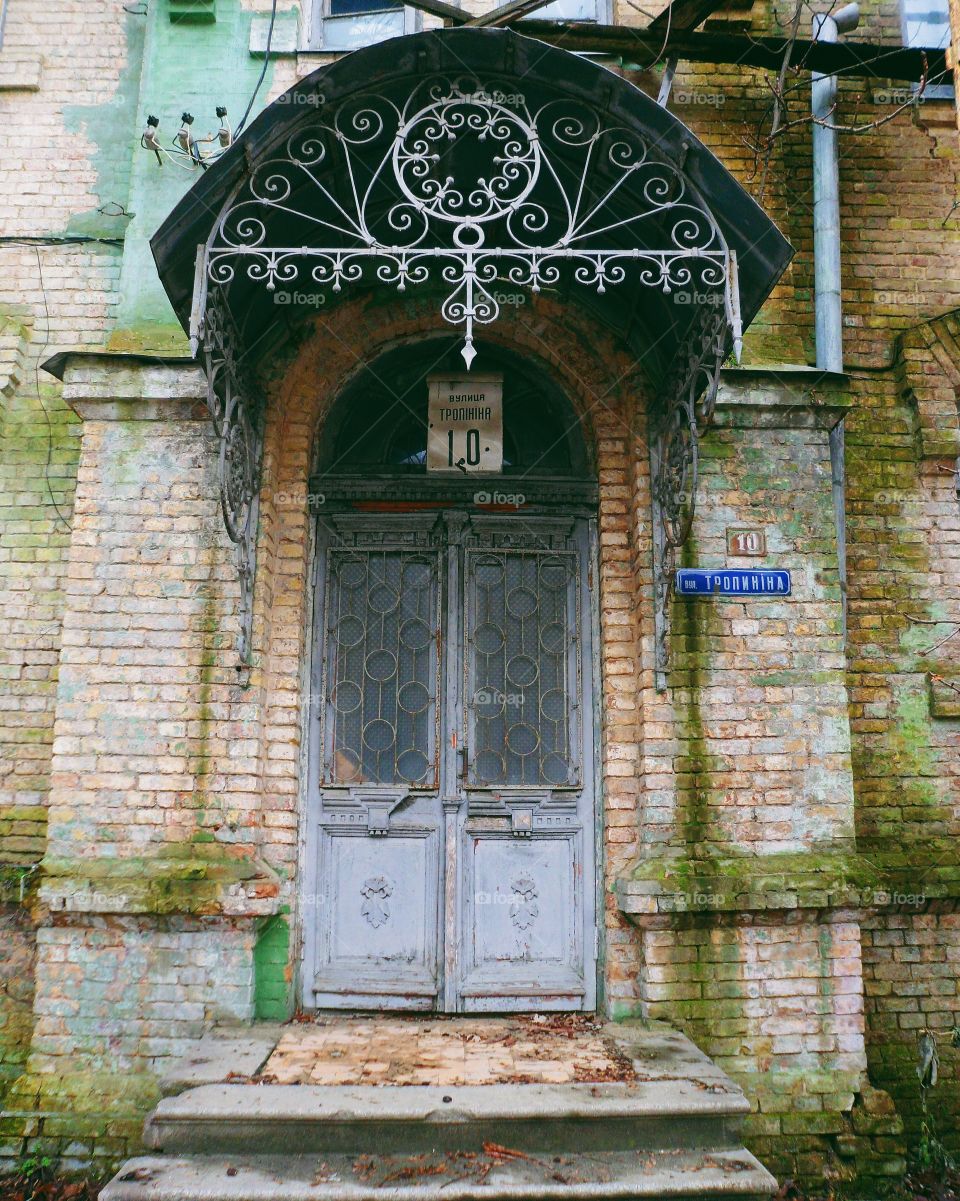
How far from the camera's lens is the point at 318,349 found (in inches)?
191

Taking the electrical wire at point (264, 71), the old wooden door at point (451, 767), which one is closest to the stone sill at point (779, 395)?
the old wooden door at point (451, 767)

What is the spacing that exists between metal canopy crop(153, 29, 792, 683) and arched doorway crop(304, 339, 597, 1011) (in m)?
0.56

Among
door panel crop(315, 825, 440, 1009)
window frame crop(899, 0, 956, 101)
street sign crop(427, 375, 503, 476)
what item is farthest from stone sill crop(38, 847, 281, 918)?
window frame crop(899, 0, 956, 101)

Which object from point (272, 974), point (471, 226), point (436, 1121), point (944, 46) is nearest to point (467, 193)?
point (471, 226)

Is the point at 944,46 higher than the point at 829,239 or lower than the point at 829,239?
higher

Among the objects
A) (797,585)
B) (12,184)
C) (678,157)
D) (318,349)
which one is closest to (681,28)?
(678,157)

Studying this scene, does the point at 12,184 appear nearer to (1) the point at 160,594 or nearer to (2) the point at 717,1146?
(1) the point at 160,594

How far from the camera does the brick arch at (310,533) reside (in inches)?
175

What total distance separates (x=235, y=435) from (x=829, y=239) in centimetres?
328

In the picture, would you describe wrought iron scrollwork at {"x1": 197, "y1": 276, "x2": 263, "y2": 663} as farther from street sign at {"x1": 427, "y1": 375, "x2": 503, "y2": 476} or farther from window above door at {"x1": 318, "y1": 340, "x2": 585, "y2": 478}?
street sign at {"x1": 427, "y1": 375, "x2": 503, "y2": 476}

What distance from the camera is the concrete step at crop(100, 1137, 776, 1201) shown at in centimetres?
312

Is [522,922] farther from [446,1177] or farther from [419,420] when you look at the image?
[419,420]

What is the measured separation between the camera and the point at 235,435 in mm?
4254

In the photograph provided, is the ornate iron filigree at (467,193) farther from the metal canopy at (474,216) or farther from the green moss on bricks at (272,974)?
the green moss on bricks at (272,974)
